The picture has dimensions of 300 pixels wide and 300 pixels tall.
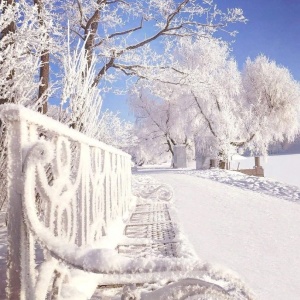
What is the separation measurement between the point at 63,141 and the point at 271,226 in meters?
5.45

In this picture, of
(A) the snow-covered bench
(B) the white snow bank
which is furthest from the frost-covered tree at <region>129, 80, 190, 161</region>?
(A) the snow-covered bench

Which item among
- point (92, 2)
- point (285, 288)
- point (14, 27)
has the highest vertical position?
point (92, 2)

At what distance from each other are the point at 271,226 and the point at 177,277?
5.63 metres

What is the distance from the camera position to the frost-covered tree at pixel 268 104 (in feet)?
77.0

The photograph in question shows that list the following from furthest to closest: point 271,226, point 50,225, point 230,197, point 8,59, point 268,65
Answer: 1. point 268,65
2. point 230,197
3. point 271,226
4. point 8,59
5. point 50,225

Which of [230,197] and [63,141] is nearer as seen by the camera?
[63,141]

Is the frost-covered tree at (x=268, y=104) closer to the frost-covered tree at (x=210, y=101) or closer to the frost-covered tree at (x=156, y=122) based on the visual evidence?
the frost-covered tree at (x=210, y=101)

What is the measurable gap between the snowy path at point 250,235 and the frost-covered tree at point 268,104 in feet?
46.8

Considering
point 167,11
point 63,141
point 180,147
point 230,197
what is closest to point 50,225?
point 63,141

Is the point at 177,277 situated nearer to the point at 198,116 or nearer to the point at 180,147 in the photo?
the point at 198,116

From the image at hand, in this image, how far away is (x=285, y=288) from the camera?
3625 mm

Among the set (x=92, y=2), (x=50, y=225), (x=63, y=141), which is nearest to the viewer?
(x=50, y=225)

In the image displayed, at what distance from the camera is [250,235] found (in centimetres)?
556

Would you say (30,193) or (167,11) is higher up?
(167,11)
